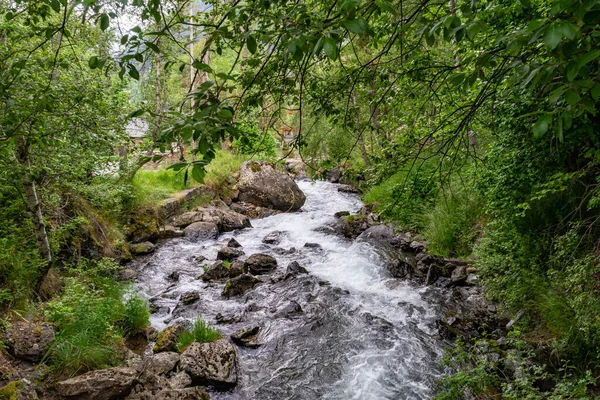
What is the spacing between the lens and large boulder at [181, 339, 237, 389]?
469cm

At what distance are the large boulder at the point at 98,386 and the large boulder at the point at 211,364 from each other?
0.85 meters

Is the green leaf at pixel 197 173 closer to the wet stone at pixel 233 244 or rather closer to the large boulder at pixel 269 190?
the wet stone at pixel 233 244

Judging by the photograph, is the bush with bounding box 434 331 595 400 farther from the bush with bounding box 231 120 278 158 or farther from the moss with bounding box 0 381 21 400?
the moss with bounding box 0 381 21 400

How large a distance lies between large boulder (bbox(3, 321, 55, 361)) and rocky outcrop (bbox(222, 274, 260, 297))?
3.46 meters

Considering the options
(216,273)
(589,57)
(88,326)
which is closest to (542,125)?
(589,57)

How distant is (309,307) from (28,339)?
14.0 feet

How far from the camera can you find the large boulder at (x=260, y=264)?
8.63 meters

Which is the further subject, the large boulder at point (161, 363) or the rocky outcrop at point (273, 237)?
the rocky outcrop at point (273, 237)

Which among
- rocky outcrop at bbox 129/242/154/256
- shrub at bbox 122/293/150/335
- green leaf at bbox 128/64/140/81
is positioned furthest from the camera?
rocky outcrop at bbox 129/242/154/256

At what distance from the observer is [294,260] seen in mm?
9438

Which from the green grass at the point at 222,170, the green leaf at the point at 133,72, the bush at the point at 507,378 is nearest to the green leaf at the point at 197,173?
the green leaf at the point at 133,72

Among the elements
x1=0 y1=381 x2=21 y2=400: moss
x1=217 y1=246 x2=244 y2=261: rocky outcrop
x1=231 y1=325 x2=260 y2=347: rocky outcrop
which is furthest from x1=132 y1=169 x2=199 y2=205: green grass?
x1=0 y1=381 x2=21 y2=400: moss

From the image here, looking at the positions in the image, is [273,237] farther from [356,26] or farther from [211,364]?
[356,26]

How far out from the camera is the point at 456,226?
28.2ft
